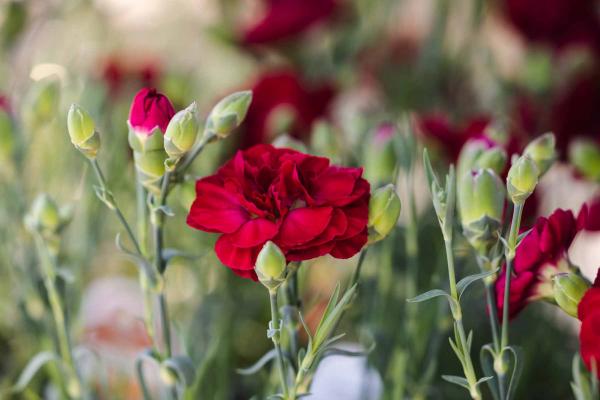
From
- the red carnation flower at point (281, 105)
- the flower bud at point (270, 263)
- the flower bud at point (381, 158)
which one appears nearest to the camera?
the flower bud at point (270, 263)

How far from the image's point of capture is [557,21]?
0.56 metres

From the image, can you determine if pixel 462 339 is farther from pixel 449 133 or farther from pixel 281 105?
pixel 281 105

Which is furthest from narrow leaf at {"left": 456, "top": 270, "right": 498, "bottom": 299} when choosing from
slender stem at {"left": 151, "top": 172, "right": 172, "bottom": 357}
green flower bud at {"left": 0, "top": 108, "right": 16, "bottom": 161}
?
green flower bud at {"left": 0, "top": 108, "right": 16, "bottom": 161}

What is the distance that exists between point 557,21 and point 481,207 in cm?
36

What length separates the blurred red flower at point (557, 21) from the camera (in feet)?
1.81

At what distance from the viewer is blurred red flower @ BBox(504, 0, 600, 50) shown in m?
0.55

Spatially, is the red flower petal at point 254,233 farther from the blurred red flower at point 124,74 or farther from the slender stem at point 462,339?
the blurred red flower at point 124,74

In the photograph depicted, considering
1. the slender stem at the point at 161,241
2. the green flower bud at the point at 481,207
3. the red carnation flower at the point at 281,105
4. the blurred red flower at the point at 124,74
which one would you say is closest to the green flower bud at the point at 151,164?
the slender stem at the point at 161,241

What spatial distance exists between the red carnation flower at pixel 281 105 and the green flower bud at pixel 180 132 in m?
0.22

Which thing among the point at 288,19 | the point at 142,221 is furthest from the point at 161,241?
the point at 288,19

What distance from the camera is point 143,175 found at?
254 mm

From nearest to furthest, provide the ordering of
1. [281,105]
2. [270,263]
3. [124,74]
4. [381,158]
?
[270,263], [381,158], [281,105], [124,74]

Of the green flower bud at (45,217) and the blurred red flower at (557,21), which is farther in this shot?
the blurred red flower at (557,21)

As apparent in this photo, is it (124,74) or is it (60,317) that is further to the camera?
(124,74)
